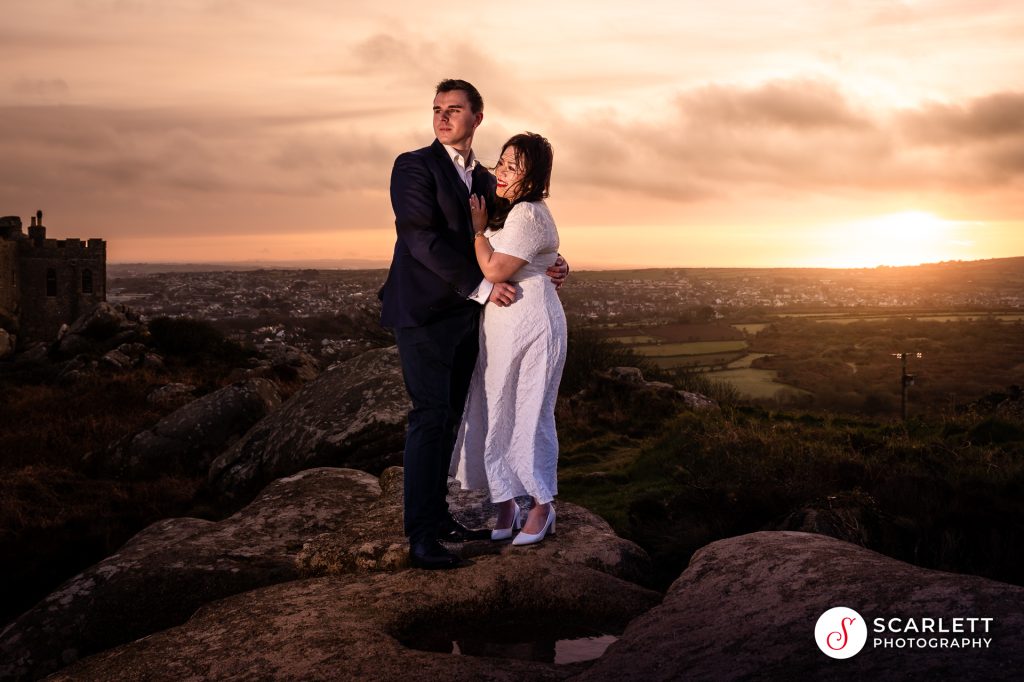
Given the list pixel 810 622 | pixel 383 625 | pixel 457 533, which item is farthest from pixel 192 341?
pixel 810 622

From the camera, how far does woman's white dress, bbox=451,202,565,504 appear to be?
201 inches

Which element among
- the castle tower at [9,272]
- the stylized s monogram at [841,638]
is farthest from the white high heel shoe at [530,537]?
the castle tower at [9,272]

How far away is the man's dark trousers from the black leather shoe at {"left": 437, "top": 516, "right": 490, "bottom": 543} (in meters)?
0.30

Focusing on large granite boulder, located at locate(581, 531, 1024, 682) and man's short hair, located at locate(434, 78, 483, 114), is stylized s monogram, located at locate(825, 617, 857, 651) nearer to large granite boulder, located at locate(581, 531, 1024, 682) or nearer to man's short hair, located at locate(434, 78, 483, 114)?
large granite boulder, located at locate(581, 531, 1024, 682)

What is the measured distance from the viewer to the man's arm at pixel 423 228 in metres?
4.91

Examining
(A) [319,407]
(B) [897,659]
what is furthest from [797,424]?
(B) [897,659]

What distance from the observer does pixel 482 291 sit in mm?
5027

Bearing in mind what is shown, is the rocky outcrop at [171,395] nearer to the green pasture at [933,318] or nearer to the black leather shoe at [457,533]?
the black leather shoe at [457,533]

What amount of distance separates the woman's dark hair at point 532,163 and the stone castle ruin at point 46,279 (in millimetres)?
50223

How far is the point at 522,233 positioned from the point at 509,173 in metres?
0.38

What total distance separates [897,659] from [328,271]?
117210 millimetres

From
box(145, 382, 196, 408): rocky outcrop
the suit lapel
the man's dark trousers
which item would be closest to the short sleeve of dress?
the suit lapel

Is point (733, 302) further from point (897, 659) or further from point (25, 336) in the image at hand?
point (897, 659)

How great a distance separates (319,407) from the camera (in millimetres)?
9945
